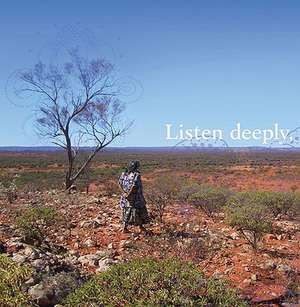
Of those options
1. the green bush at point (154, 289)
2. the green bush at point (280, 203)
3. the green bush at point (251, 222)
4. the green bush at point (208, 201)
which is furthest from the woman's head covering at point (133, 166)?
the green bush at point (280, 203)

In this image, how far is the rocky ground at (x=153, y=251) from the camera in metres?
7.20

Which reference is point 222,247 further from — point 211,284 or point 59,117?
point 59,117

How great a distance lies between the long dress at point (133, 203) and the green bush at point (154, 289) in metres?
5.72

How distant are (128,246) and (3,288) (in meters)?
5.29

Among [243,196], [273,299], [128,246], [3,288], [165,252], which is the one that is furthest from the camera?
[243,196]

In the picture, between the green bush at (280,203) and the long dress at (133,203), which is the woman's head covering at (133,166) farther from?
the green bush at (280,203)

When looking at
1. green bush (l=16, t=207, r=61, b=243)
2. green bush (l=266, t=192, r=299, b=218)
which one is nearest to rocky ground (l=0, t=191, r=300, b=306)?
green bush (l=16, t=207, r=61, b=243)

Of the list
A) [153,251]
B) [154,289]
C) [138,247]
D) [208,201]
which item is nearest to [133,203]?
[138,247]

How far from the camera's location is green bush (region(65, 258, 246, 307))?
15.8 ft

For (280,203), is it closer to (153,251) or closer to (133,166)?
(133,166)

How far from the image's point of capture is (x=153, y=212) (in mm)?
13641

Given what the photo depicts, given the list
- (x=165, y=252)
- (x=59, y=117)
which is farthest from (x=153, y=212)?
(x=59, y=117)

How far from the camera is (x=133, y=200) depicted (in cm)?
1092

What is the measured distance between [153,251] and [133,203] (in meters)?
2.00
